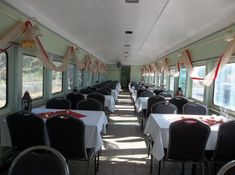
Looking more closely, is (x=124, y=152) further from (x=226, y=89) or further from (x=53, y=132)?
(x=226, y=89)

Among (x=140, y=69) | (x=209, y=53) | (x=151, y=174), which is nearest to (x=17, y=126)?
(x=151, y=174)

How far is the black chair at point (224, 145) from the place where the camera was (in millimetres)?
2379

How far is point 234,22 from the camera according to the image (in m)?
3.69

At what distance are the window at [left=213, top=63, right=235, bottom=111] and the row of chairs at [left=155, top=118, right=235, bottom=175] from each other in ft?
6.13

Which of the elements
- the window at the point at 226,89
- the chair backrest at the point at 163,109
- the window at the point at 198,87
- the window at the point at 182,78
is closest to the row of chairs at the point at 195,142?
the chair backrest at the point at 163,109

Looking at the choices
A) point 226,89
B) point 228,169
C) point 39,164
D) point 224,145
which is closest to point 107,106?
point 226,89

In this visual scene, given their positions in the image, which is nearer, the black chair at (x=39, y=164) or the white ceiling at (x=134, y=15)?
the black chair at (x=39, y=164)

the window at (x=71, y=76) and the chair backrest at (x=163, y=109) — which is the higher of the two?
the window at (x=71, y=76)

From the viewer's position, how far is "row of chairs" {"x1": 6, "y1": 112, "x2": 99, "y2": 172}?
2.35 metres

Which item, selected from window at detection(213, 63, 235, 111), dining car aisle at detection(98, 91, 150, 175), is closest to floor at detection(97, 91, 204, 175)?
dining car aisle at detection(98, 91, 150, 175)

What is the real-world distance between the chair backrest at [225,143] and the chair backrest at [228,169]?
1.06 metres

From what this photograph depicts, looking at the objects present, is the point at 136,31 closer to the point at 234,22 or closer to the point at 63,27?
the point at 63,27

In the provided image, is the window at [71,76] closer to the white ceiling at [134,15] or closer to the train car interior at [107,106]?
the train car interior at [107,106]

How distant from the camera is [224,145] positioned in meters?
2.43
